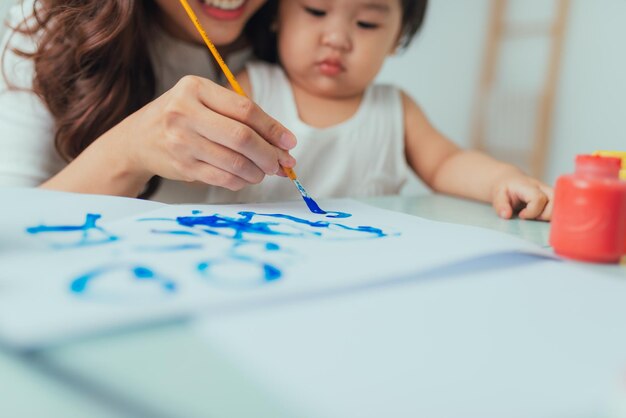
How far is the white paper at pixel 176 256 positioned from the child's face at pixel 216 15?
435mm

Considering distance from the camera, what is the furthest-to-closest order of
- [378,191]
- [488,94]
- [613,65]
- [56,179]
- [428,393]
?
[488,94], [613,65], [378,191], [56,179], [428,393]

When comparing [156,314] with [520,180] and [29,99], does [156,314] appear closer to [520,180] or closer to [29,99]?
[520,180]

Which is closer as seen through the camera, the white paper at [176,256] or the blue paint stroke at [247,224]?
the white paper at [176,256]

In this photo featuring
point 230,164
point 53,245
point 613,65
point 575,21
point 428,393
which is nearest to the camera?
point 428,393

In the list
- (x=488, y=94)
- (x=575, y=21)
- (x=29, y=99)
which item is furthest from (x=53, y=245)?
(x=488, y=94)

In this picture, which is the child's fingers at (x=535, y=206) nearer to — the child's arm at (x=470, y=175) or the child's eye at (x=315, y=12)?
the child's arm at (x=470, y=175)

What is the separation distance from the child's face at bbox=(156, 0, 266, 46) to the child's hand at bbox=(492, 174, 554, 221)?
479mm

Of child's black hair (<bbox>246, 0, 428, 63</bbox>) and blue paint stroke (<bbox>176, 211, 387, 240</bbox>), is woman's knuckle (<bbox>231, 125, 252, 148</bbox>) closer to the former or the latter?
blue paint stroke (<bbox>176, 211, 387, 240</bbox>)

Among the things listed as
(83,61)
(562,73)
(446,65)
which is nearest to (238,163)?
(83,61)

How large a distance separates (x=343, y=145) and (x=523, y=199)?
14.6 inches

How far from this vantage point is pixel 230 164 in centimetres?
60

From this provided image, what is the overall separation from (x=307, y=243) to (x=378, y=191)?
24.0 inches

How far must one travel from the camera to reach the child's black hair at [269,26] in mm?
1029

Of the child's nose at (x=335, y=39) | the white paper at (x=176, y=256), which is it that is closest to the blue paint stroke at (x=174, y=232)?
the white paper at (x=176, y=256)
